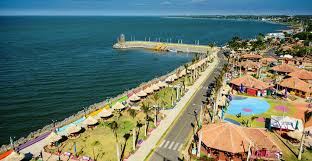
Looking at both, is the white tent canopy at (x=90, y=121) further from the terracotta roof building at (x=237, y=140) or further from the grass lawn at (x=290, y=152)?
the grass lawn at (x=290, y=152)

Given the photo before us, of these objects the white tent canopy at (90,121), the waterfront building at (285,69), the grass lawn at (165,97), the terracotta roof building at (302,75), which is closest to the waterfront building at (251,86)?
the terracotta roof building at (302,75)

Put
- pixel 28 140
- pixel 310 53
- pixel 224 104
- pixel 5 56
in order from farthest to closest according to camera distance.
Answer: pixel 5 56 < pixel 310 53 < pixel 224 104 < pixel 28 140

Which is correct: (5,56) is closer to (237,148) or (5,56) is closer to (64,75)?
(64,75)

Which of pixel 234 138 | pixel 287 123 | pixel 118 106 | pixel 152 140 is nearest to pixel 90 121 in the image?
pixel 118 106

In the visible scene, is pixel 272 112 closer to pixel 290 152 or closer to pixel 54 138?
pixel 290 152

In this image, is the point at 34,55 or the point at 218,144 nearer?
the point at 218,144

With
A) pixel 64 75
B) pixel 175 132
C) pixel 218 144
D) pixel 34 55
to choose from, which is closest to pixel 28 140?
pixel 175 132

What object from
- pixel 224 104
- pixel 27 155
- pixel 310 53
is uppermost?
pixel 310 53
